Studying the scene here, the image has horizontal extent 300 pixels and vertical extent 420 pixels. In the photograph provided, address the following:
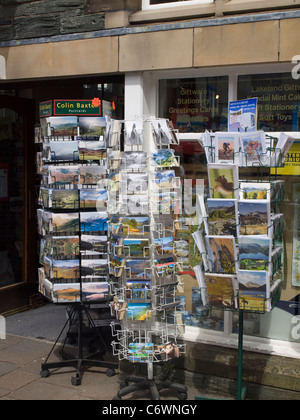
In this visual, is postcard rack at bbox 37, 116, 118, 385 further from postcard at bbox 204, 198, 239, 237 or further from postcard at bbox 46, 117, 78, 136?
postcard at bbox 204, 198, 239, 237

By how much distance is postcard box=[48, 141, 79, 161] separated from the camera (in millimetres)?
5434

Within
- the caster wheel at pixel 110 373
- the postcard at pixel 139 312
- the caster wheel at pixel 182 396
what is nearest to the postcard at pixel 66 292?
the postcard at pixel 139 312

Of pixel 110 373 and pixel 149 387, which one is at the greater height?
pixel 149 387

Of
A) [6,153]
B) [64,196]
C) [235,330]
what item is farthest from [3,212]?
[235,330]

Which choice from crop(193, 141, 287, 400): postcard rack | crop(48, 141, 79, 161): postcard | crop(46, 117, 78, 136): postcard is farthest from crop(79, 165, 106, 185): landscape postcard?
crop(193, 141, 287, 400): postcard rack

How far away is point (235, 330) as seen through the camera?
5570mm

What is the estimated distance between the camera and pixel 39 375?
5840mm

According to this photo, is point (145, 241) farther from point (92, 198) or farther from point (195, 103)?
point (195, 103)

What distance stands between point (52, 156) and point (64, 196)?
1.34ft

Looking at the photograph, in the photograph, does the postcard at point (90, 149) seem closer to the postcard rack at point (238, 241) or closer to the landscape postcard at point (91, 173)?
the landscape postcard at point (91, 173)

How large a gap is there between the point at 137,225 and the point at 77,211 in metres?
0.92

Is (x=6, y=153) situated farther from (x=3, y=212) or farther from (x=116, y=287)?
(x=116, y=287)

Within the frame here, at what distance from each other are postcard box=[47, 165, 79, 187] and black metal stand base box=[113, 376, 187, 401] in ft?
6.53

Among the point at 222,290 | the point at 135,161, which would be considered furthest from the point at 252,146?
the point at 222,290
